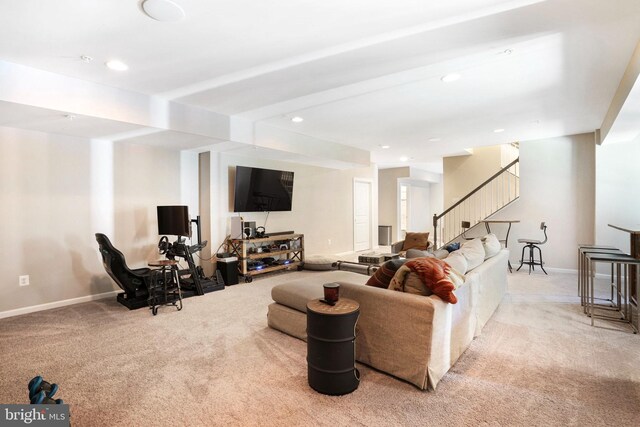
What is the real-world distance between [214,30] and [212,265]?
3.86 m

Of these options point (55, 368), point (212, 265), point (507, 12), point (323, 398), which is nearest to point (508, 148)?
point (507, 12)

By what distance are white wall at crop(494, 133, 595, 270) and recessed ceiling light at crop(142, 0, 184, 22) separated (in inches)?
256

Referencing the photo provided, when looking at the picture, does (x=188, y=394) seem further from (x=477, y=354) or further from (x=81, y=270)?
(x=81, y=270)

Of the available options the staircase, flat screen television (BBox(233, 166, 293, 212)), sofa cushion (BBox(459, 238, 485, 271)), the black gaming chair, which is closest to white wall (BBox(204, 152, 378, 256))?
flat screen television (BBox(233, 166, 293, 212))

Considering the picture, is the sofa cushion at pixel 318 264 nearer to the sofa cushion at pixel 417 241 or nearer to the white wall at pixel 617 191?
the sofa cushion at pixel 417 241

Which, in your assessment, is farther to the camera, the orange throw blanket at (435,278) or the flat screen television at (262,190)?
the flat screen television at (262,190)

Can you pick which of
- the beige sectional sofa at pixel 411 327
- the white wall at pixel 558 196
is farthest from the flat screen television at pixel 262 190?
the white wall at pixel 558 196

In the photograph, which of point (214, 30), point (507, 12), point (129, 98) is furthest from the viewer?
point (129, 98)

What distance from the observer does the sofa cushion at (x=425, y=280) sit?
6.93 ft

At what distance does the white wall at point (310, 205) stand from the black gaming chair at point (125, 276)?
1.49 m

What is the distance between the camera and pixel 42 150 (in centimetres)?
389

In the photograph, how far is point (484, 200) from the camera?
777 cm

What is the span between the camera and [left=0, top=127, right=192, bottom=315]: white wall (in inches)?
146

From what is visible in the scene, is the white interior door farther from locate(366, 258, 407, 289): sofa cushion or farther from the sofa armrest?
the sofa armrest
